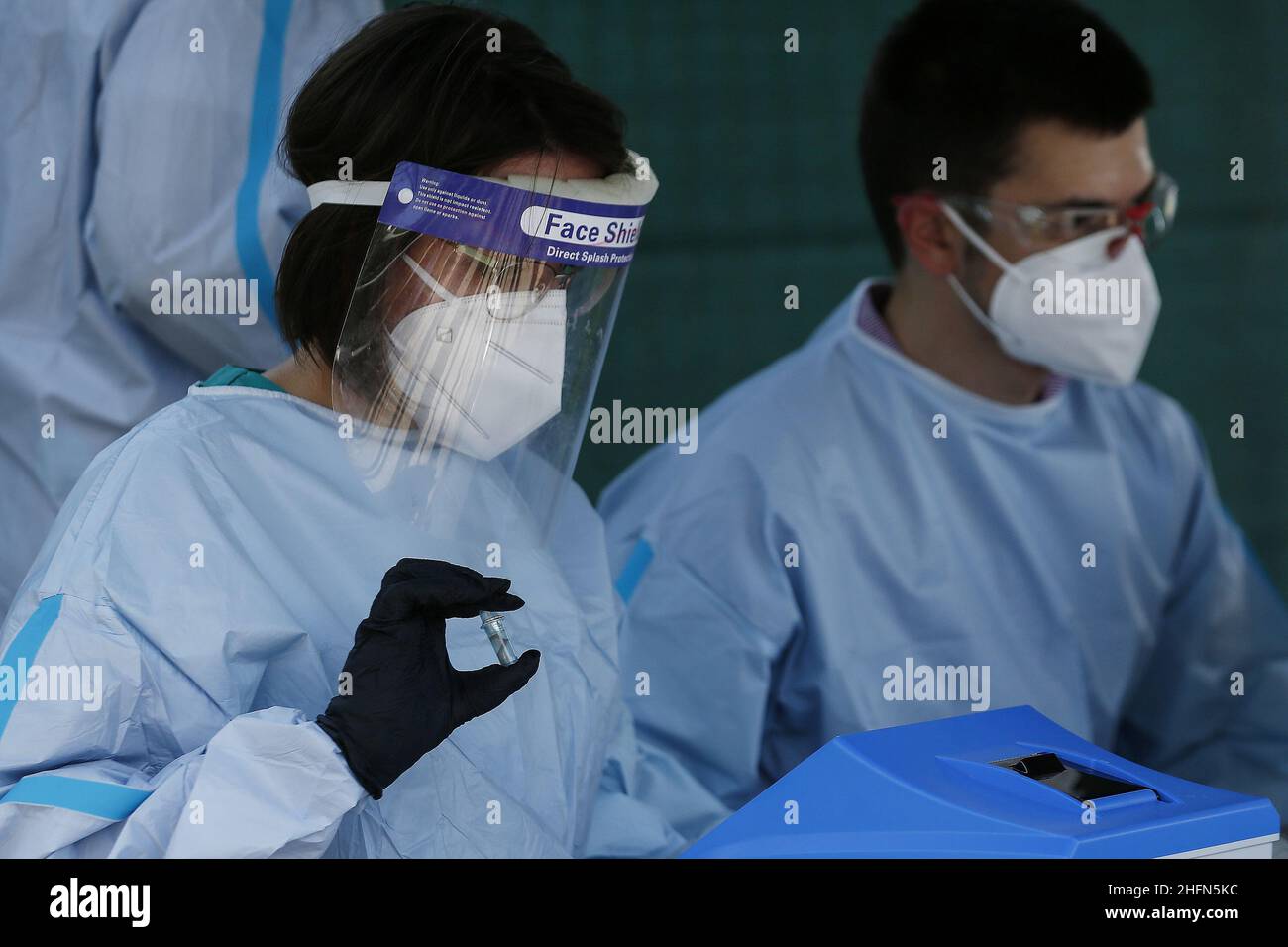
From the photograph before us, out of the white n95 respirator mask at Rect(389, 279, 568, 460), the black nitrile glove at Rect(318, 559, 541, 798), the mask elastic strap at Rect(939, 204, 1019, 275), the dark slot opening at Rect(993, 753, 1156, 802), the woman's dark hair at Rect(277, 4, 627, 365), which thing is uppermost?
the woman's dark hair at Rect(277, 4, 627, 365)

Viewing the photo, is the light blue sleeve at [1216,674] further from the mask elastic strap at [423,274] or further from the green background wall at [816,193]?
the mask elastic strap at [423,274]

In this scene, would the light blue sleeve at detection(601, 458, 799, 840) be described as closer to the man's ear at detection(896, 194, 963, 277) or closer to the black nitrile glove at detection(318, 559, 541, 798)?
the man's ear at detection(896, 194, 963, 277)

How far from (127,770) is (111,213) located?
0.82 meters

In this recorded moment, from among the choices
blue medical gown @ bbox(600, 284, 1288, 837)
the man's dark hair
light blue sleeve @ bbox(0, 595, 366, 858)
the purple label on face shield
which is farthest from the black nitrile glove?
the man's dark hair

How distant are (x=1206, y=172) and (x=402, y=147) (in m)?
2.03

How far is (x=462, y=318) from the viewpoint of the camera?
130 cm

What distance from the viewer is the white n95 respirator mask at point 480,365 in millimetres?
1294

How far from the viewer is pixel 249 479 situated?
4.25 feet

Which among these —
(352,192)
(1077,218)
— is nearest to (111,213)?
(352,192)

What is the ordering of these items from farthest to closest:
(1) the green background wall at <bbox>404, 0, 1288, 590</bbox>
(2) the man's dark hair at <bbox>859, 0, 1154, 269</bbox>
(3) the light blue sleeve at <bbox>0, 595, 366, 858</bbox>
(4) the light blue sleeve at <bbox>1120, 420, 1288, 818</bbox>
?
(1) the green background wall at <bbox>404, 0, 1288, 590</bbox>, (4) the light blue sleeve at <bbox>1120, 420, 1288, 818</bbox>, (2) the man's dark hair at <bbox>859, 0, 1154, 269</bbox>, (3) the light blue sleeve at <bbox>0, 595, 366, 858</bbox>

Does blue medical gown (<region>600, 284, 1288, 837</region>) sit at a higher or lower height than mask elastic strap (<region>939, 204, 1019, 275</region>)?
lower

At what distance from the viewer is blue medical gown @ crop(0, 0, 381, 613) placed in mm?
1678

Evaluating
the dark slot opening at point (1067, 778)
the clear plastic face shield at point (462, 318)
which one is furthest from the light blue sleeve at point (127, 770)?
the dark slot opening at point (1067, 778)

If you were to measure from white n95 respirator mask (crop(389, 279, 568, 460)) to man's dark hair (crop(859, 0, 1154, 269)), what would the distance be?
1.00 m
